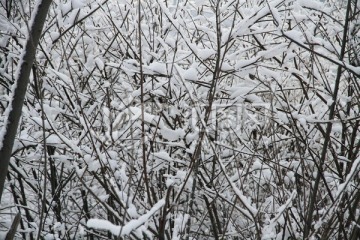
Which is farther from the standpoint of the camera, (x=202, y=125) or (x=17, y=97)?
(x=202, y=125)

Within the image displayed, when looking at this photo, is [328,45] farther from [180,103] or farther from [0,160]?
[0,160]

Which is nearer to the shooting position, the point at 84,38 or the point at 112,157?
the point at 112,157

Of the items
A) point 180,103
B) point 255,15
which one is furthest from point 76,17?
point 255,15

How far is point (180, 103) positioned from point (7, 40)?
5.04 ft

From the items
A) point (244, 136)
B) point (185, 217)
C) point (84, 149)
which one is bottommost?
point (185, 217)

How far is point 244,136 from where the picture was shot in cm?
378

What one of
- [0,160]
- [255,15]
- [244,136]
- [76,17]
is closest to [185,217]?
[0,160]

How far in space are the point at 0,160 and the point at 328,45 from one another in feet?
6.28

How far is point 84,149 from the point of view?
262 cm

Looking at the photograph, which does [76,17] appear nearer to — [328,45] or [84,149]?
[84,149]

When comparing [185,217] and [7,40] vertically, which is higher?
[7,40]

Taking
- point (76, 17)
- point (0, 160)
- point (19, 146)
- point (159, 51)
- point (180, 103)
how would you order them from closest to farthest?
1. point (0, 160)
2. point (76, 17)
3. point (180, 103)
4. point (19, 146)
5. point (159, 51)

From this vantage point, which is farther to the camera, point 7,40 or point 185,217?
point 7,40

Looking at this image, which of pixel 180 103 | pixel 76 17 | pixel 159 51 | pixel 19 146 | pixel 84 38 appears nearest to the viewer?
pixel 76 17
